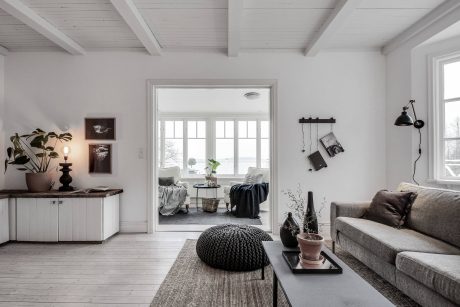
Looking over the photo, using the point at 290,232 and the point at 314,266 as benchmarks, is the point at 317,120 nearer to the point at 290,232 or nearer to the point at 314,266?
the point at 290,232

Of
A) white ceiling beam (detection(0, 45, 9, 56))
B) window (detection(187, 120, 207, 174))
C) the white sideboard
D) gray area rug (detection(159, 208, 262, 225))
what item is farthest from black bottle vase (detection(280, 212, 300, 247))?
window (detection(187, 120, 207, 174))

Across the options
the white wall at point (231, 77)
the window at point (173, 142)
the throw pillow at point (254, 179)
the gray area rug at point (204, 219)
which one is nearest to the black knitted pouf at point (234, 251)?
the white wall at point (231, 77)

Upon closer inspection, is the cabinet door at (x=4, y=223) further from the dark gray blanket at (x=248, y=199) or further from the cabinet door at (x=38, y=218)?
the dark gray blanket at (x=248, y=199)

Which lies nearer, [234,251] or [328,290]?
[328,290]

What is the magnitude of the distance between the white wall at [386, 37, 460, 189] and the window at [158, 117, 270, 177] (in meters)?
3.48

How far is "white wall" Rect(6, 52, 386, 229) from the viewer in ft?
12.6

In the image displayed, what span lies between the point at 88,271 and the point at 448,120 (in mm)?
4192

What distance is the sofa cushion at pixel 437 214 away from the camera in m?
2.16

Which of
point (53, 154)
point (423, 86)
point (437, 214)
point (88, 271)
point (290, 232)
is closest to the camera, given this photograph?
point (290, 232)

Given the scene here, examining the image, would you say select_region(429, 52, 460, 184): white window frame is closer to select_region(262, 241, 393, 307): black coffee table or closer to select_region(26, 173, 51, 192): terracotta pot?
select_region(262, 241, 393, 307): black coffee table

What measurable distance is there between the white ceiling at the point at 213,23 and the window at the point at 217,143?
3.24 metres

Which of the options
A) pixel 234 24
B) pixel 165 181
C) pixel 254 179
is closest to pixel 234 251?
pixel 234 24

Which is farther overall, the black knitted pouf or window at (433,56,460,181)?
window at (433,56,460,181)

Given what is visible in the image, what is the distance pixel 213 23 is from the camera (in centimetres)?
310
